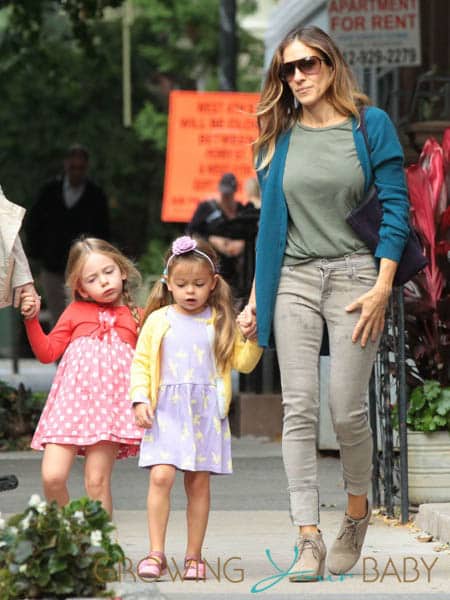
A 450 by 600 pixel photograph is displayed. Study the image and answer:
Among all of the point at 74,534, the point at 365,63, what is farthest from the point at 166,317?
the point at 365,63

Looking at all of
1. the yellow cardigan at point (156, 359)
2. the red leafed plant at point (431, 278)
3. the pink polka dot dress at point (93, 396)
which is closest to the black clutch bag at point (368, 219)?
the yellow cardigan at point (156, 359)

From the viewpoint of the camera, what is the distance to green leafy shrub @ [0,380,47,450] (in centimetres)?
1191

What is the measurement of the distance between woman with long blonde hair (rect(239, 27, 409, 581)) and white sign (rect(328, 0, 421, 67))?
4.81 meters

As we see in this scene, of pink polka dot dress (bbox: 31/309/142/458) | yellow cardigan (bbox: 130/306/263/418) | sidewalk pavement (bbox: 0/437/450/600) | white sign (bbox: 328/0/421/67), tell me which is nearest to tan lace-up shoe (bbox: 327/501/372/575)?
sidewalk pavement (bbox: 0/437/450/600)

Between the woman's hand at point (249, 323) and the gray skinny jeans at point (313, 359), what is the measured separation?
13 centimetres

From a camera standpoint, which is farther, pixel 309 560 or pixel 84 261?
pixel 84 261

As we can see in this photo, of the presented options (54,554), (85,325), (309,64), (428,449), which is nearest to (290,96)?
(309,64)

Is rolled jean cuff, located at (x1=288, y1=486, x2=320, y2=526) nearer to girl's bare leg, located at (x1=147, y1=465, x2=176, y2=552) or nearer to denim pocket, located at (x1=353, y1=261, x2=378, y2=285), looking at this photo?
girl's bare leg, located at (x1=147, y1=465, x2=176, y2=552)

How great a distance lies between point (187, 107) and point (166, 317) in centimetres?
1029

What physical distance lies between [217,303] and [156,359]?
1.13 ft

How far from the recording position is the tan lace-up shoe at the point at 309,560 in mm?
6555

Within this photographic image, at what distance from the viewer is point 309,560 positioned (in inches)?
259

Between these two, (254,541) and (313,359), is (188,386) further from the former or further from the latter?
(254,541)

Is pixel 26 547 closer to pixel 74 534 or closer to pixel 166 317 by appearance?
pixel 74 534
